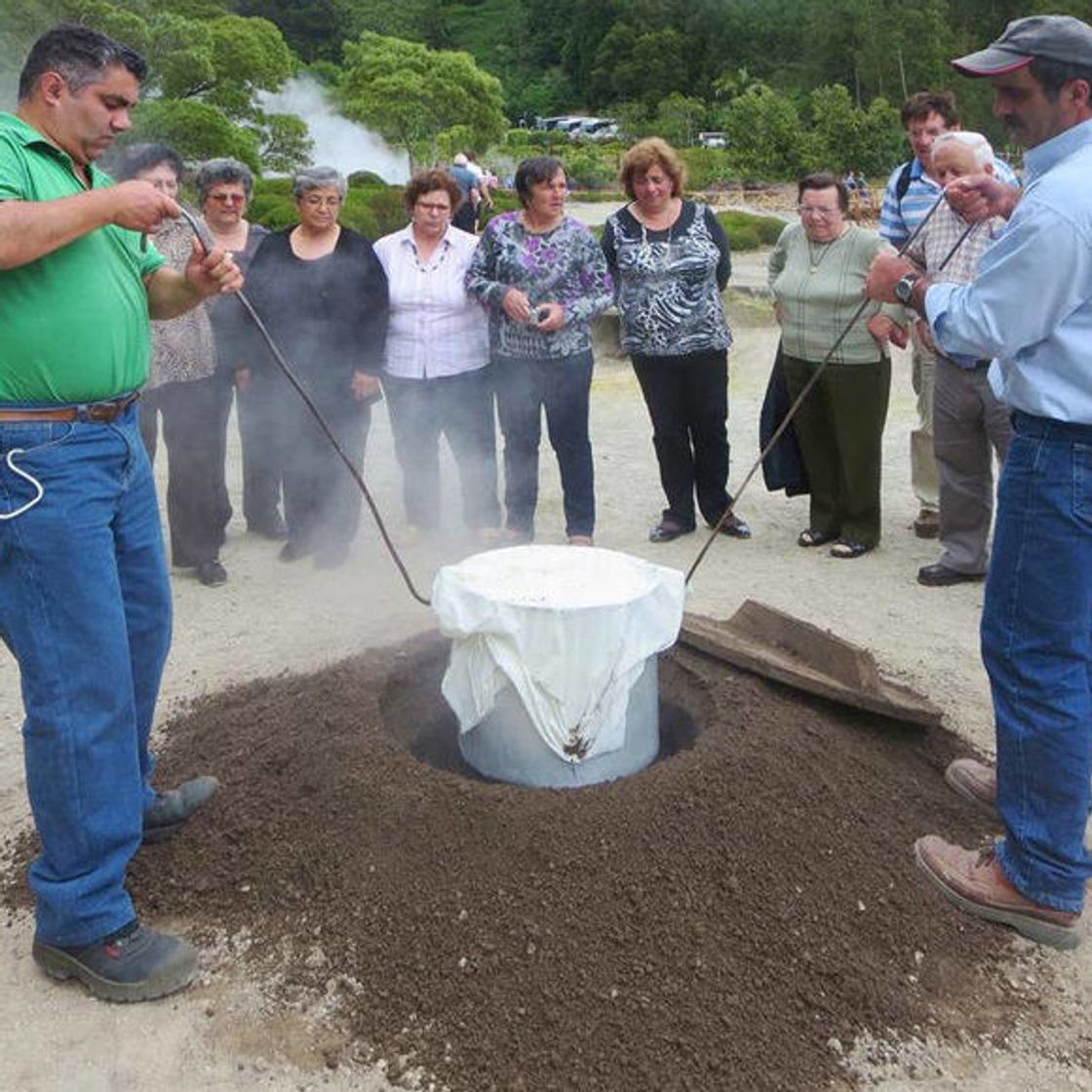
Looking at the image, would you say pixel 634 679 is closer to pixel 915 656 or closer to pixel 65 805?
pixel 65 805

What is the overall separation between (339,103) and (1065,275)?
44.0 metres

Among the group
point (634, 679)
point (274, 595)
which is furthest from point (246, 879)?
point (274, 595)

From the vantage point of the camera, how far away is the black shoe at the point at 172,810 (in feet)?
10.3

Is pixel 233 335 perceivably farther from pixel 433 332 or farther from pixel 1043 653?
pixel 1043 653

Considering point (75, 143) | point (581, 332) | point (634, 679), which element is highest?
point (75, 143)

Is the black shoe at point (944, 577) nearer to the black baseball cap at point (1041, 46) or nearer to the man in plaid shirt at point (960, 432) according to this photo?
the man in plaid shirt at point (960, 432)

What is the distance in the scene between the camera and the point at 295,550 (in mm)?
Result: 5633

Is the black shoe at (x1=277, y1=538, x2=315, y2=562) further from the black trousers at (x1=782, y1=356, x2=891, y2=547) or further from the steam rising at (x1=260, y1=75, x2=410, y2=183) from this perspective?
the steam rising at (x1=260, y1=75, x2=410, y2=183)

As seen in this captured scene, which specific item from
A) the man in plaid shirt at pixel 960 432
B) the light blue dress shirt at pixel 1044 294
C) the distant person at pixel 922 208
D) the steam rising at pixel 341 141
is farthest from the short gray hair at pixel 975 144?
the steam rising at pixel 341 141

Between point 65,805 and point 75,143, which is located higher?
point 75,143

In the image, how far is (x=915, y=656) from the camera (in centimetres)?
443

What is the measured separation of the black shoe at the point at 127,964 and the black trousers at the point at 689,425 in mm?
3684

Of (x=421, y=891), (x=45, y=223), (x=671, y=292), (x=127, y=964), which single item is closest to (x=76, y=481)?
(x=45, y=223)

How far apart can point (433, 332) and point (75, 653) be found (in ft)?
10.4
